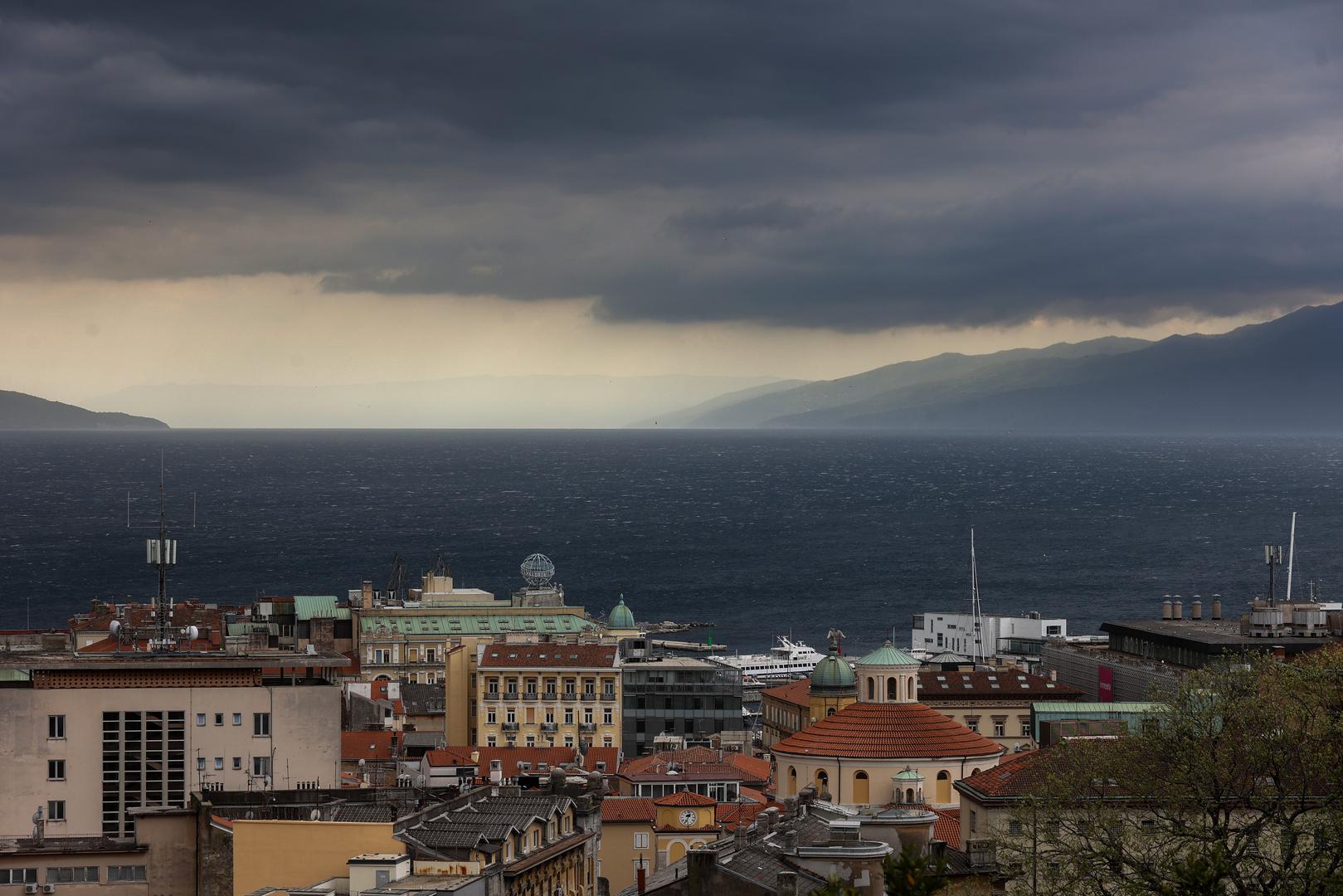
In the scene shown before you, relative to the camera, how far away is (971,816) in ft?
226

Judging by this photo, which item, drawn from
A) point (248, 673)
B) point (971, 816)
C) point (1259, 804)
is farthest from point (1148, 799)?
point (248, 673)

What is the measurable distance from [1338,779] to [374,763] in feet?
163

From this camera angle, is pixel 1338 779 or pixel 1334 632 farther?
pixel 1334 632

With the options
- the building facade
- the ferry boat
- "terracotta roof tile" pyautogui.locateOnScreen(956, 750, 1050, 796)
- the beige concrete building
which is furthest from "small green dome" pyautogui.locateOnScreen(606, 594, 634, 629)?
the beige concrete building

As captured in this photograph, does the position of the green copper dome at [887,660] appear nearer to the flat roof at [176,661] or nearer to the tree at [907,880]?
the flat roof at [176,661]

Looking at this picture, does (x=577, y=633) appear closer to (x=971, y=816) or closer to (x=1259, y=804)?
(x=971, y=816)

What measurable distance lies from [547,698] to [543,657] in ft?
7.68

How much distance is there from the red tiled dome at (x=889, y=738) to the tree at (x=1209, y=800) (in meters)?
30.6

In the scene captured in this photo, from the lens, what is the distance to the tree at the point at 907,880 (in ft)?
132

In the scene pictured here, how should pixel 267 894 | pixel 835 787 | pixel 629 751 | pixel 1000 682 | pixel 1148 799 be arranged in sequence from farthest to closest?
1. pixel 629 751
2. pixel 1000 682
3. pixel 835 787
4. pixel 1148 799
5. pixel 267 894

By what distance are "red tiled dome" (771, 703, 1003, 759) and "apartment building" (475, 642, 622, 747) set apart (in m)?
36.0

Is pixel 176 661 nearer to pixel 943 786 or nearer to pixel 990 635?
pixel 943 786

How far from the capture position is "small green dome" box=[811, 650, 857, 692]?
4594 inches

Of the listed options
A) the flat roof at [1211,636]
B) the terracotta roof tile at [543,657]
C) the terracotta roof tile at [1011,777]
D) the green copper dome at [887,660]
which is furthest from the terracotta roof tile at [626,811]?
the terracotta roof tile at [543,657]
